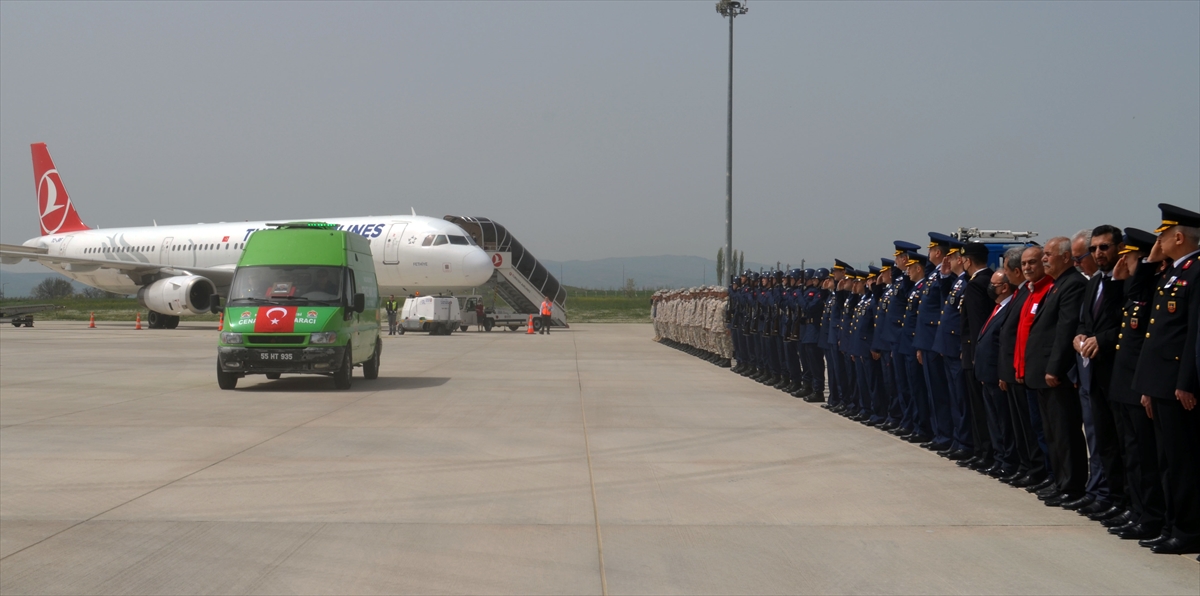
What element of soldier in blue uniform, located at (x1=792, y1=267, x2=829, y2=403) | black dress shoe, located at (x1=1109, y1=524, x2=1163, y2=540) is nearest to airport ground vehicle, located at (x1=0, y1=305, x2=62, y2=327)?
soldier in blue uniform, located at (x1=792, y1=267, x2=829, y2=403)

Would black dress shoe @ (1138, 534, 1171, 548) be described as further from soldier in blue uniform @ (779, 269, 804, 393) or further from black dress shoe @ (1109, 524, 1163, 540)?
soldier in blue uniform @ (779, 269, 804, 393)

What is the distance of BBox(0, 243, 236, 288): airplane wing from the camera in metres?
33.9

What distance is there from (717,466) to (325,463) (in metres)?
3.27

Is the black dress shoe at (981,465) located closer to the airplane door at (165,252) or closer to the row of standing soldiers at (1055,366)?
the row of standing soldiers at (1055,366)

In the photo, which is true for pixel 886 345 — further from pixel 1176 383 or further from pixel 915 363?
pixel 1176 383

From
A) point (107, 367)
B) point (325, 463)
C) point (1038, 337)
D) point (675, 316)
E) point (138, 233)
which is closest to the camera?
point (1038, 337)

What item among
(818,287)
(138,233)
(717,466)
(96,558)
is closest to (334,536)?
(96,558)

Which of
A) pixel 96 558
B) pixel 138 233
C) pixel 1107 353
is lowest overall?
pixel 96 558

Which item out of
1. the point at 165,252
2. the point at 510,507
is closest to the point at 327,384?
the point at 510,507

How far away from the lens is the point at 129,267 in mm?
34781

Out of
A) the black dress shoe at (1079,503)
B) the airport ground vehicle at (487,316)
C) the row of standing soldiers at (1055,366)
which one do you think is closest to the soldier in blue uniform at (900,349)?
the row of standing soldiers at (1055,366)

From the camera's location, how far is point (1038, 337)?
7004 millimetres

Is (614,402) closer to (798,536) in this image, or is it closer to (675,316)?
(798,536)

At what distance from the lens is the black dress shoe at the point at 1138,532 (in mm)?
5824
